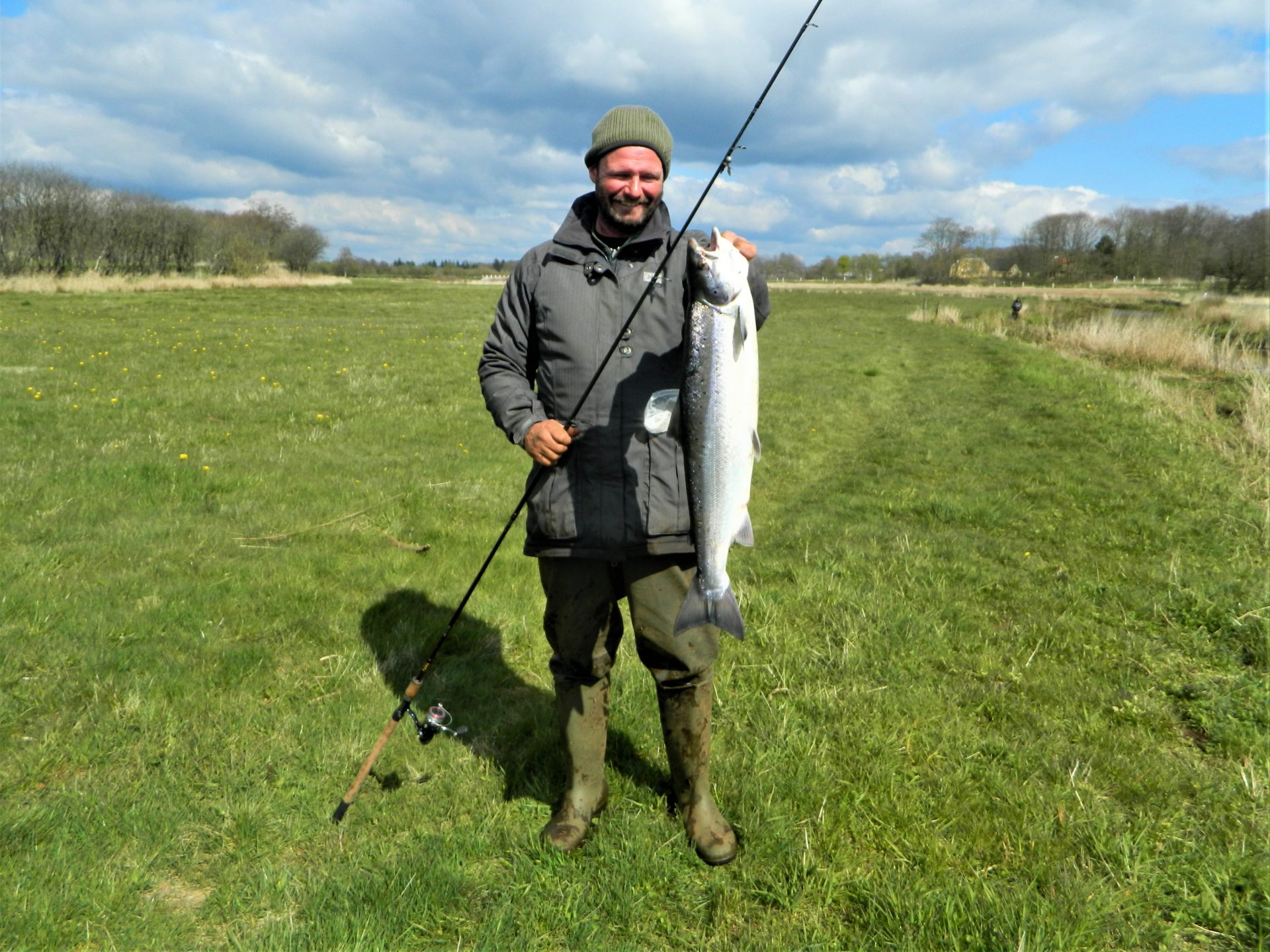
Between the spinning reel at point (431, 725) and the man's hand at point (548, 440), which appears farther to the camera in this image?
the spinning reel at point (431, 725)

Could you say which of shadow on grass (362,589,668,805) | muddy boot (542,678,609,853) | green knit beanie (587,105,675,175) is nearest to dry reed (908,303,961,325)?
shadow on grass (362,589,668,805)

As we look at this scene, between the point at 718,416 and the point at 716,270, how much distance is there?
558 mm

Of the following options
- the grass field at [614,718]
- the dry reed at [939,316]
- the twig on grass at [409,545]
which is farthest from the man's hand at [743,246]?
the dry reed at [939,316]

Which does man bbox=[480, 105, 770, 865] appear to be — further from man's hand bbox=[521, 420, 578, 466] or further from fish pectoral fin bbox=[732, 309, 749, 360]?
fish pectoral fin bbox=[732, 309, 749, 360]

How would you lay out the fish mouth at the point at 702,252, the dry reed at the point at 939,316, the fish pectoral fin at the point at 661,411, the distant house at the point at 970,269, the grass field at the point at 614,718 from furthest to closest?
the distant house at the point at 970,269
the dry reed at the point at 939,316
the grass field at the point at 614,718
the fish pectoral fin at the point at 661,411
the fish mouth at the point at 702,252

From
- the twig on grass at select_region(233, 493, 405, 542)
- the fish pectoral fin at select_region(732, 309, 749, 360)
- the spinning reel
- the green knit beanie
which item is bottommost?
the twig on grass at select_region(233, 493, 405, 542)

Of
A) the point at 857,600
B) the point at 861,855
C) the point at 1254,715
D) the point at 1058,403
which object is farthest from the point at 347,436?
the point at 1058,403

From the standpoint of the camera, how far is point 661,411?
3.16 metres

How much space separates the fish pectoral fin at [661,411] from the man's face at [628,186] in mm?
912

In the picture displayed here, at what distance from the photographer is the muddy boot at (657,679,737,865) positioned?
3.61 metres

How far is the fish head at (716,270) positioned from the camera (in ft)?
9.08

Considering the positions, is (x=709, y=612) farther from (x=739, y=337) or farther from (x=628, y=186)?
(x=628, y=186)

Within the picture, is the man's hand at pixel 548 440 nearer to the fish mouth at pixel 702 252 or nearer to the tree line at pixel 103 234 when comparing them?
the fish mouth at pixel 702 252

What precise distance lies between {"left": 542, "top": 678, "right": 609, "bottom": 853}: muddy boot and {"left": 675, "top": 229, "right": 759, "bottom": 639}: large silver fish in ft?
2.80
